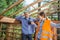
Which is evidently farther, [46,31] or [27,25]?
[27,25]

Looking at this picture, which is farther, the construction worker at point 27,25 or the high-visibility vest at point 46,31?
the construction worker at point 27,25

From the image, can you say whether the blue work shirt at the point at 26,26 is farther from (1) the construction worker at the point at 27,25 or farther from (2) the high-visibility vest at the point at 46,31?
(2) the high-visibility vest at the point at 46,31

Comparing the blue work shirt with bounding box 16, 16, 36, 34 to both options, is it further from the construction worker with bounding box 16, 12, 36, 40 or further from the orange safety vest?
the orange safety vest

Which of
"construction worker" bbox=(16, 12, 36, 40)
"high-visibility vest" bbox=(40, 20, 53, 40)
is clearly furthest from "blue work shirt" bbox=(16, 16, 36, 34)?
"high-visibility vest" bbox=(40, 20, 53, 40)

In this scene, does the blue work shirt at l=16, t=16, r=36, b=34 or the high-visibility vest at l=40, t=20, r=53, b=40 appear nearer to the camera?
the high-visibility vest at l=40, t=20, r=53, b=40

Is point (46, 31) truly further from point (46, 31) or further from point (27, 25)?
point (27, 25)

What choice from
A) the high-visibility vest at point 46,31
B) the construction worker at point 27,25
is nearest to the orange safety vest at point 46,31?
the high-visibility vest at point 46,31

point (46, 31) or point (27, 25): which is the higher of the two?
point (27, 25)

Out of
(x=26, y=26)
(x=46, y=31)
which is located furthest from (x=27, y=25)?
(x=46, y=31)

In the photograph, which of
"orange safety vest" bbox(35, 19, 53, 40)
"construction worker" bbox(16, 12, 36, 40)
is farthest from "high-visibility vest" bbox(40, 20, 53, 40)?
"construction worker" bbox(16, 12, 36, 40)

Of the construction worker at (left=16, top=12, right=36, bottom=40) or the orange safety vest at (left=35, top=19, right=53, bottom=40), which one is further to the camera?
the construction worker at (left=16, top=12, right=36, bottom=40)

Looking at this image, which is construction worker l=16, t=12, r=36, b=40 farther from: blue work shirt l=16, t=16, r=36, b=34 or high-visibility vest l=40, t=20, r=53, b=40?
high-visibility vest l=40, t=20, r=53, b=40

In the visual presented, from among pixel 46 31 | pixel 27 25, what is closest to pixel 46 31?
pixel 46 31

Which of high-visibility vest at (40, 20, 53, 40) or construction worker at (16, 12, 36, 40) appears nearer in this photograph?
high-visibility vest at (40, 20, 53, 40)
